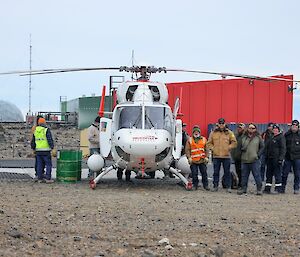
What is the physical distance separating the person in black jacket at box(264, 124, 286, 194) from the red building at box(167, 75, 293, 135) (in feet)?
52.6

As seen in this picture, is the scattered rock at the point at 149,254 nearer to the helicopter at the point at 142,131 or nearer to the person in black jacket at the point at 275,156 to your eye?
the helicopter at the point at 142,131

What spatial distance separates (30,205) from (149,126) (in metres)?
4.04

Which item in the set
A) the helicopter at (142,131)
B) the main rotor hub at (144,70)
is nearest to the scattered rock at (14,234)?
the helicopter at (142,131)

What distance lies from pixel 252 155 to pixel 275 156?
655 mm

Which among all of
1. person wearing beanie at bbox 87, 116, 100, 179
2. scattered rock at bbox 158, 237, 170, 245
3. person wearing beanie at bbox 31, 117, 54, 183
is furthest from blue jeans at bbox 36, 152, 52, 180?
scattered rock at bbox 158, 237, 170, 245

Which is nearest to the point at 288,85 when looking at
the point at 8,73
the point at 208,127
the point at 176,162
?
the point at 208,127

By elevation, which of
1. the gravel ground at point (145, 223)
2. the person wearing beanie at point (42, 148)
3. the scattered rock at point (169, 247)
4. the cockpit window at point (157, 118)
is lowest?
the gravel ground at point (145, 223)

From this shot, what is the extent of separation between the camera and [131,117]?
13266mm

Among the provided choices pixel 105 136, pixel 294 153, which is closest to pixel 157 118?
pixel 105 136

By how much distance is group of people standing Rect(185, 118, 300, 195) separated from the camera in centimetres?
1280

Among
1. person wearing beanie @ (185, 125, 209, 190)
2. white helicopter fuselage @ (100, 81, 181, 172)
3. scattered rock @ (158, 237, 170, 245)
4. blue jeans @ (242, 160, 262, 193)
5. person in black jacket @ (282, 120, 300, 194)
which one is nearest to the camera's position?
scattered rock @ (158, 237, 170, 245)

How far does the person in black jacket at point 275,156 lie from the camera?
1293 centimetres

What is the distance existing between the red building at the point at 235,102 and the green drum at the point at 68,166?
14893mm

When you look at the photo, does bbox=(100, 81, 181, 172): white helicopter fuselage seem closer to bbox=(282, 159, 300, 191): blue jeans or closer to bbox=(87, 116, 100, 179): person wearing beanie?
bbox=(87, 116, 100, 179): person wearing beanie
